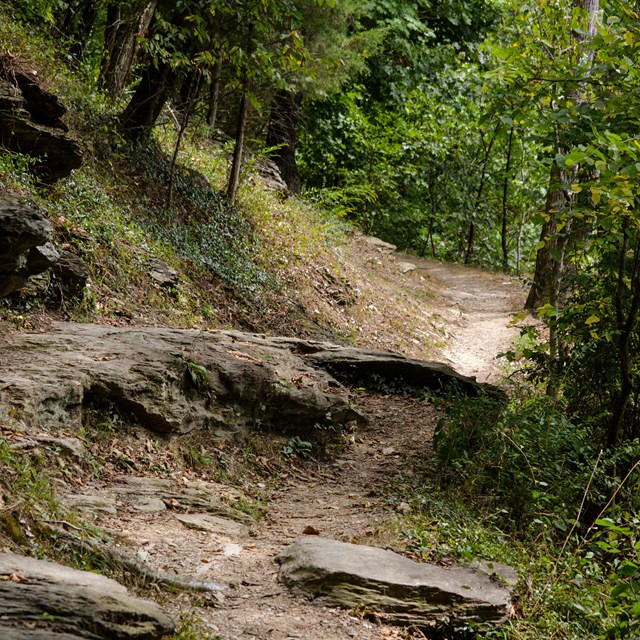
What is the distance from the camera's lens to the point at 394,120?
21.6 metres

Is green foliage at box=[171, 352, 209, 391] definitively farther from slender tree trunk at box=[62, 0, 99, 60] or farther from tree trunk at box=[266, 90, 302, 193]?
tree trunk at box=[266, 90, 302, 193]

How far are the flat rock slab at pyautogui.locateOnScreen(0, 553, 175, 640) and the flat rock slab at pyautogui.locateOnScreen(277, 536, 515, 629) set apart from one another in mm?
1134

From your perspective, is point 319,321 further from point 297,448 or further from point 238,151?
point 297,448

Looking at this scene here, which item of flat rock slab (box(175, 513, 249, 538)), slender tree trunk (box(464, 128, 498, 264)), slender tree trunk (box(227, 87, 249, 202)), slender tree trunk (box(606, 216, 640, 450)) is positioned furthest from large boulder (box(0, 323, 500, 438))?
slender tree trunk (box(464, 128, 498, 264))

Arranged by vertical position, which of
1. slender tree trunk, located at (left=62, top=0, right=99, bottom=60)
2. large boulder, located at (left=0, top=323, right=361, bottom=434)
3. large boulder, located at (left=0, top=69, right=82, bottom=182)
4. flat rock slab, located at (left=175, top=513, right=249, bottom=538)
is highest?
slender tree trunk, located at (left=62, top=0, right=99, bottom=60)

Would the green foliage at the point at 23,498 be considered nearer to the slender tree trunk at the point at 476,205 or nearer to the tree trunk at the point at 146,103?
the tree trunk at the point at 146,103

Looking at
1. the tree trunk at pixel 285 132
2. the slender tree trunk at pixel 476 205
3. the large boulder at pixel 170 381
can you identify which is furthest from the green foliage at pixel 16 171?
the slender tree trunk at pixel 476 205

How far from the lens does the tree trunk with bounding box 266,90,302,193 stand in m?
15.5

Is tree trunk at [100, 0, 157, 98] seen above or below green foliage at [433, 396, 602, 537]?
above

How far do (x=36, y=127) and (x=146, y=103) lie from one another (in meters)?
3.66

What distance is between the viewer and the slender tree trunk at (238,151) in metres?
12.1

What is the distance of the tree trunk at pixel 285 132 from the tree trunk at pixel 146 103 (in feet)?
12.0

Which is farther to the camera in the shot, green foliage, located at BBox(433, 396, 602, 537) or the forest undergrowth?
green foliage, located at BBox(433, 396, 602, 537)

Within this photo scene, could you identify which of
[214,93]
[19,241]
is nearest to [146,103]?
[214,93]
